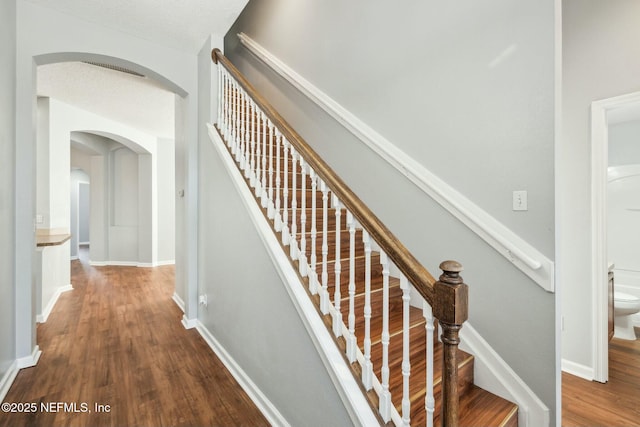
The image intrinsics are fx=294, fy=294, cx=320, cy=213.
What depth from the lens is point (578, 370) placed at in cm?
222

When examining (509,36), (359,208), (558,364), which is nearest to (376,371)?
(359,208)

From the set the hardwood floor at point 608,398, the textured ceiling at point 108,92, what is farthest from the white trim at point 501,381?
the textured ceiling at point 108,92

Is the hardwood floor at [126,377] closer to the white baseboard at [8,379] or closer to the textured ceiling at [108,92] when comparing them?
the white baseboard at [8,379]

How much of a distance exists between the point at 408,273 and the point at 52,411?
2.28m

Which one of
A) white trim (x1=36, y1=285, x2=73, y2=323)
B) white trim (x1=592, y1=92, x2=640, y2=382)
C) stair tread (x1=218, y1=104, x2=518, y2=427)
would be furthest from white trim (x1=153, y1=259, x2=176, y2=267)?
white trim (x1=592, y1=92, x2=640, y2=382)

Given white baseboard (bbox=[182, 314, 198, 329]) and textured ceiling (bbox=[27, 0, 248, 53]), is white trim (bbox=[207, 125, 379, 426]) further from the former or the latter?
white baseboard (bbox=[182, 314, 198, 329])

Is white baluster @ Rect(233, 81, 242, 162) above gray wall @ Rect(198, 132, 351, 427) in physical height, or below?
above

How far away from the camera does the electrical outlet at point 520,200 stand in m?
1.54

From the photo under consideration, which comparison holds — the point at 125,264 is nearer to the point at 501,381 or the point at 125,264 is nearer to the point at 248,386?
the point at 248,386

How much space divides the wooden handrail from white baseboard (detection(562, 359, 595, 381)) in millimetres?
2244

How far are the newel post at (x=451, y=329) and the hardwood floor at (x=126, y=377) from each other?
1.27m

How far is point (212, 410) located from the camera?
1.79m

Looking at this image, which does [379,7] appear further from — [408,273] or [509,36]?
[408,273]

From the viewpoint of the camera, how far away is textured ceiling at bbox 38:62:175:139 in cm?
344
